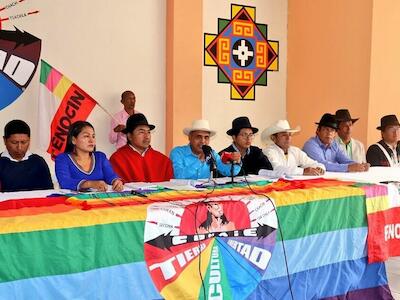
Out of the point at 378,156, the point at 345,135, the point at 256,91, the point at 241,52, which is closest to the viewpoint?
the point at 378,156

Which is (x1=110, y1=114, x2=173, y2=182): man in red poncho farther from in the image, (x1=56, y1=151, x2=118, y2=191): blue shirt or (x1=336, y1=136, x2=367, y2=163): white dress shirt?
(x1=336, y1=136, x2=367, y2=163): white dress shirt

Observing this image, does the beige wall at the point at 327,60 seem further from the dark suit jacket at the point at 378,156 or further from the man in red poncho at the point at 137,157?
the man in red poncho at the point at 137,157

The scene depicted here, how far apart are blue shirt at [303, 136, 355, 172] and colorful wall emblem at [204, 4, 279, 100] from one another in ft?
6.81

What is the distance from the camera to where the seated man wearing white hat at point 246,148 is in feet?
12.1

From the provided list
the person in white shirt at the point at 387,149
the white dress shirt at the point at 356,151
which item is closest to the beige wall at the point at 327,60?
the white dress shirt at the point at 356,151

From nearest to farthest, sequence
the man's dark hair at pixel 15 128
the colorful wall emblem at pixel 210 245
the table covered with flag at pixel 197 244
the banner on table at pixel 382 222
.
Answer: the table covered with flag at pixel 197 244
the colorful wall emblem at pixel 210 245
the banner on table at pixel 382 222
the man's dark hair at pixel 15 128

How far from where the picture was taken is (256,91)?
6.50m

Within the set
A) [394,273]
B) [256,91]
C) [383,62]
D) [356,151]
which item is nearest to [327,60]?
[383,62]

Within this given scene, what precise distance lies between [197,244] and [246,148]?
66.6 inches

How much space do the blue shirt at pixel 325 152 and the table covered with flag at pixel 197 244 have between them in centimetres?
140

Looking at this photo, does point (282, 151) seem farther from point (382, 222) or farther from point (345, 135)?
point (382, 222)

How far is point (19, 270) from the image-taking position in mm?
1788

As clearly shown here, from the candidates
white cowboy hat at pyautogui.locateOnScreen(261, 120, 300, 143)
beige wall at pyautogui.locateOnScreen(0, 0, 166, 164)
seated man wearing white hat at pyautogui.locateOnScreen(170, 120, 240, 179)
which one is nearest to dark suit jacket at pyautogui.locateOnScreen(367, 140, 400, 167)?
white cowboy hat at pyautogui.locateOnScreen(261, 120, 300, 143)

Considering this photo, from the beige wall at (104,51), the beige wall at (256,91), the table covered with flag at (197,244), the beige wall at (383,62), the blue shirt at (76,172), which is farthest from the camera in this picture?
the beige wall at (256,91)
